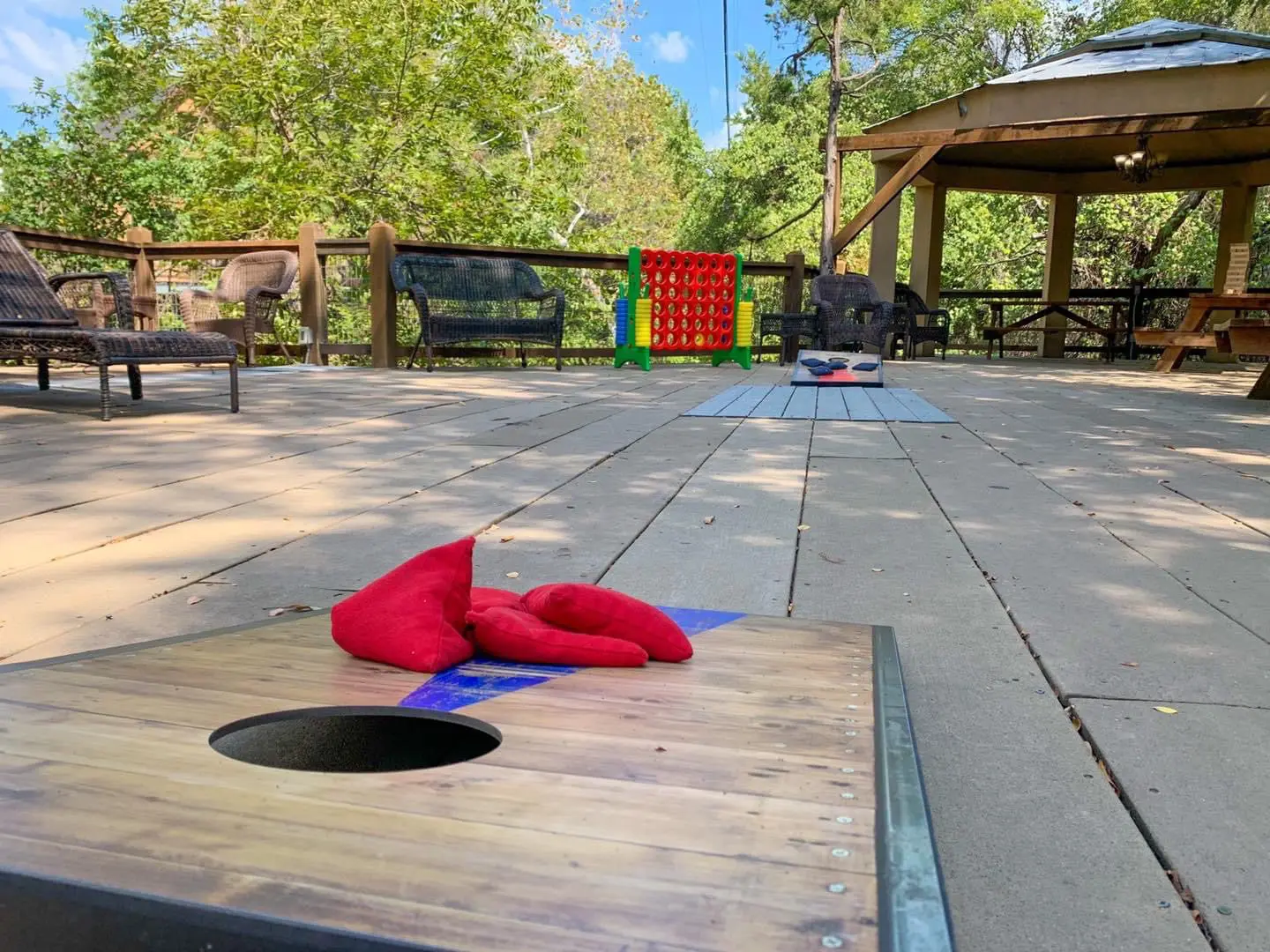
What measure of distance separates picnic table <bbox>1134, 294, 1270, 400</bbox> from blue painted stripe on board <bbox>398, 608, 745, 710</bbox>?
6.07 metres

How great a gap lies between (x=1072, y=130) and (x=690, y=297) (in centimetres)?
434

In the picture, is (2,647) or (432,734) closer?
(432,734)

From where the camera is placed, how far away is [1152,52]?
10.3m

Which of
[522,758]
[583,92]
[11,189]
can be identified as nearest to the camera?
[522,758]

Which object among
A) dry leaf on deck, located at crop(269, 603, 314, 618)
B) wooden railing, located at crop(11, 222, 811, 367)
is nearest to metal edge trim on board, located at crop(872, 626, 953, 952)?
dry leaf on deck, located at crop(269, 603, 314, 618)

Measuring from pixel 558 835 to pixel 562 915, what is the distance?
10 cm

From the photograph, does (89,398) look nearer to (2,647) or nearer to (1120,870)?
(2,647)

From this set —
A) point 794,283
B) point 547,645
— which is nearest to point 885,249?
point 794,283

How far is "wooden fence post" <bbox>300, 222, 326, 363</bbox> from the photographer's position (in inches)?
326

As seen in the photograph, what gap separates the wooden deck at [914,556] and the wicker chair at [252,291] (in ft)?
9.47

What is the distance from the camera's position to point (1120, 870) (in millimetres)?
905

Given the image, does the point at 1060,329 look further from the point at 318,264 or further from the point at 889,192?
the point at 318,264

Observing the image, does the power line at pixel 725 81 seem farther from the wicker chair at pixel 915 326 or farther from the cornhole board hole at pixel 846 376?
the cornhole board hole at pixel 846 376

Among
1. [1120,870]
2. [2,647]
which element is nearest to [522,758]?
[1120,870]
